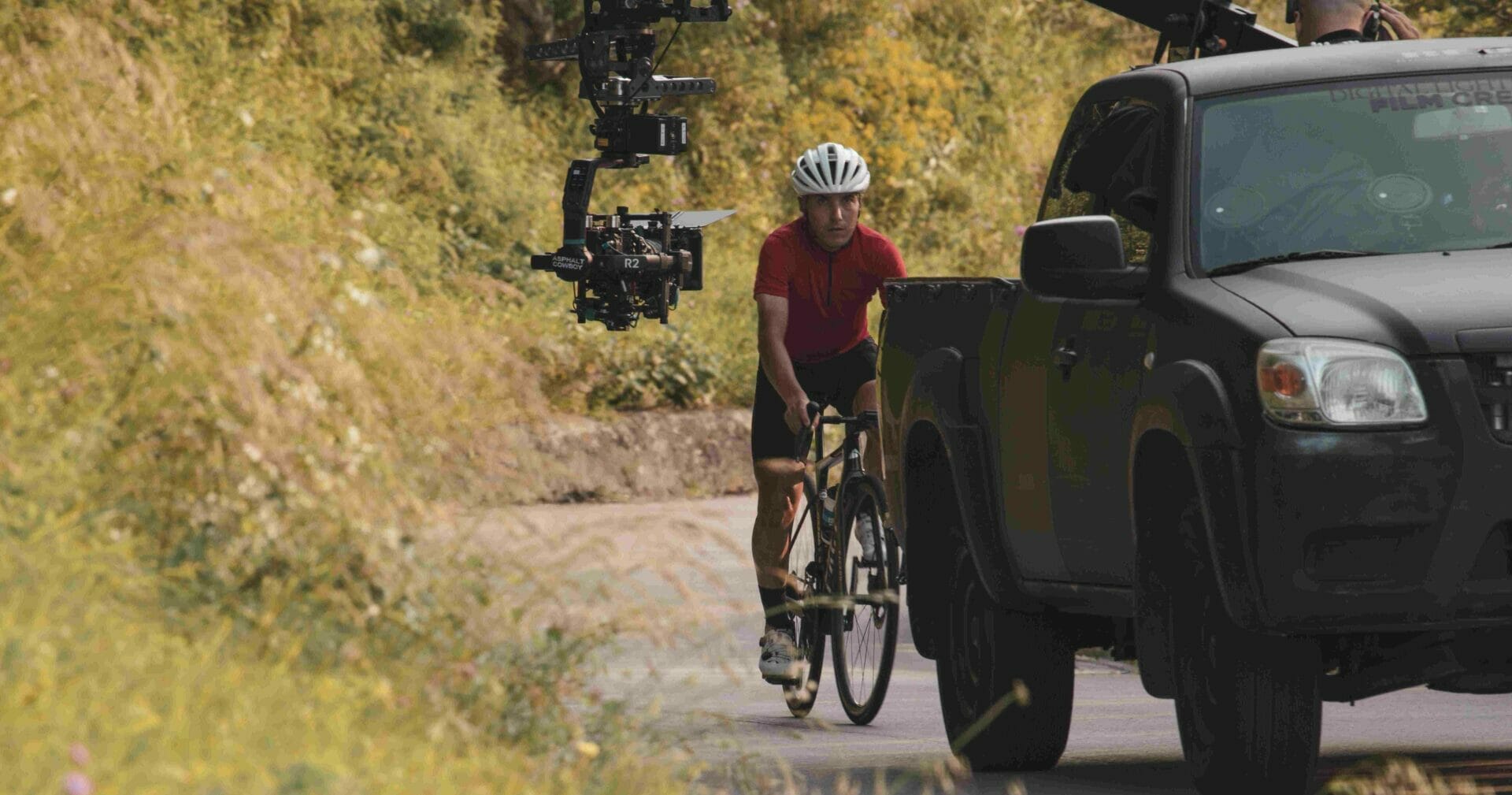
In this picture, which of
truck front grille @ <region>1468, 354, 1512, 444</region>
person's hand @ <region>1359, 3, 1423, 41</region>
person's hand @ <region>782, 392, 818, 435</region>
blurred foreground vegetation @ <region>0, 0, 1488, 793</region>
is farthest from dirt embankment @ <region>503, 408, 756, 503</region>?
truck front grille @ <region>1468, 354, 1512, 444</region>

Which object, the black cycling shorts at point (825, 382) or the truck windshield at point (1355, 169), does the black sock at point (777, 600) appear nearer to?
the black cycling shorts at point (825, 382)

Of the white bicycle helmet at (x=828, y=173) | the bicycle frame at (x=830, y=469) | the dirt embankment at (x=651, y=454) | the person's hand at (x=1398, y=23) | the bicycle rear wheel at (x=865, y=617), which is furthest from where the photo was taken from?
the dirt embankment at (x=651, y=454)

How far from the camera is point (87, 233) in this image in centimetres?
751

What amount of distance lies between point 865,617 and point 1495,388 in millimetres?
4080

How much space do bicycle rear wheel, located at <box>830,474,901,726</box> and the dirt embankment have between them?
25.9 ft

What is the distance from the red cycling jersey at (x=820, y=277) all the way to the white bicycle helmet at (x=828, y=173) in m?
0.19

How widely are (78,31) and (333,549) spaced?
81.0 inches

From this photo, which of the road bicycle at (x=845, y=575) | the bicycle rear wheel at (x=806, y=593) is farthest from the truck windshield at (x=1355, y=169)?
the bicycle rear wheel at (x=806, y=593)

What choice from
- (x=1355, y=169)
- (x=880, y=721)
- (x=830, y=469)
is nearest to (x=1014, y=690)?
(x=880, y=721)

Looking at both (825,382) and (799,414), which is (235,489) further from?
(825,382)

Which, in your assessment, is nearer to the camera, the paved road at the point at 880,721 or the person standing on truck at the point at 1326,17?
the paved road at the point at 880,721

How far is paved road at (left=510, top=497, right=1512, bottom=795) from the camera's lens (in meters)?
6.63

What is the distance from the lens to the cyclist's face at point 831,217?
10953 mm

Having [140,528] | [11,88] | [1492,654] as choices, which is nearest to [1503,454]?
[1492,654]
